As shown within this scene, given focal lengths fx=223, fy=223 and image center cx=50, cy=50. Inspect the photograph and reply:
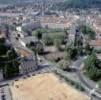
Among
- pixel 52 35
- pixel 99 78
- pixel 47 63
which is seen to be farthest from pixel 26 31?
pixel 99 78

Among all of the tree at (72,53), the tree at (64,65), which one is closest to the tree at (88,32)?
the tree at (72,53)

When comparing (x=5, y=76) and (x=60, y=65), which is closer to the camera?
(x=5, y=76)

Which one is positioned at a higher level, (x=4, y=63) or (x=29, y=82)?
(x=4, y=63)

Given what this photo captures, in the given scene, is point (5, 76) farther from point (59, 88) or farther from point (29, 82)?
point (59, 88)

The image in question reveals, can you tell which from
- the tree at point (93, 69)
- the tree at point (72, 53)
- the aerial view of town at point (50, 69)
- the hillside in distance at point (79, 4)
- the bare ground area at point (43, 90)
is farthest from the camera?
the hillside in distance at point (79, 4)

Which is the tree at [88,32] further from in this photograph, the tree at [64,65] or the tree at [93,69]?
the tree at [93,69]

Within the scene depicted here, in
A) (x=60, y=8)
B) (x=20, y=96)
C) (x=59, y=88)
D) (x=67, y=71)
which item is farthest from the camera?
(x=60, y=8)

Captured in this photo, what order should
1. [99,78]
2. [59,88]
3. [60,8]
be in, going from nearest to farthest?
[59,88], [99,78], [60,8]

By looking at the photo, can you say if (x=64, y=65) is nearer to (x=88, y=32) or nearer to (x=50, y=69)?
(x=50, y=69)

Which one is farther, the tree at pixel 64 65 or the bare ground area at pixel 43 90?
the tree at pixel 64 65
